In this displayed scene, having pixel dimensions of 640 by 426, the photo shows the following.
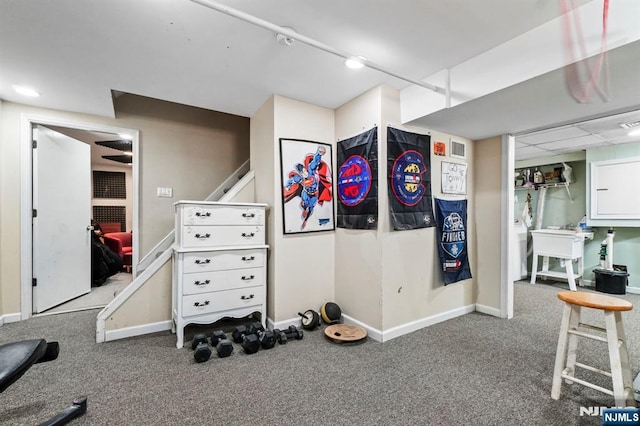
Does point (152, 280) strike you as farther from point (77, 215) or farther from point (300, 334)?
point (77, 215)

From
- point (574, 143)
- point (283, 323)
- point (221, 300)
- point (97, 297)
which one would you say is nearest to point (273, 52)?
point (221, 300)

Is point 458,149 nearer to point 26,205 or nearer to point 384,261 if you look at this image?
point 384,261

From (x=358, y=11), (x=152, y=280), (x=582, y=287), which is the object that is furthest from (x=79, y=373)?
(x=582, y=287)

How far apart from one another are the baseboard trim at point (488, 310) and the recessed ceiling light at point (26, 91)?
5318mm

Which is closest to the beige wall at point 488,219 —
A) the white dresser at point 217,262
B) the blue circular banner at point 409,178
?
the blue circular banner at point 409,178

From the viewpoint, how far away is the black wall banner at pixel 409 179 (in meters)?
2.72

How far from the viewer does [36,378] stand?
6.66ft

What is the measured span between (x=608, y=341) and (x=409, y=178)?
5.86ft

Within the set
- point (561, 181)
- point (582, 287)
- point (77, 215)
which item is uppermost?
point (561, 181)

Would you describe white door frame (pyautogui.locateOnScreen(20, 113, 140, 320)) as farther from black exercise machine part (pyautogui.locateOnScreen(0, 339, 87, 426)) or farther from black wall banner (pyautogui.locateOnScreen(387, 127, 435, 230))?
black wall banner (pyautogui.locateOnScreen(387, 127, 435, 230))

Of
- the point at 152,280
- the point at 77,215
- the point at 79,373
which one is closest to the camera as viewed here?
the point at 79,373

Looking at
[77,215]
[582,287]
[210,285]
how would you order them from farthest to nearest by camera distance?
[582,287] → [77,215] → [210,285]

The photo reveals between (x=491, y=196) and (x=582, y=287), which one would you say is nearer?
(x=491, y=196)

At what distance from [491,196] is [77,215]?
5258mm
